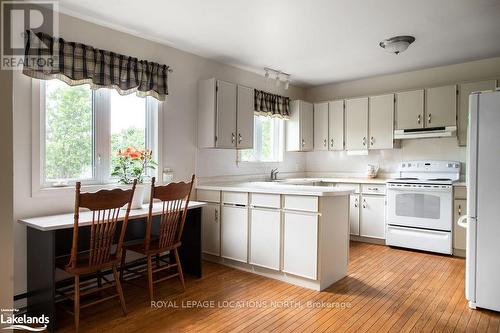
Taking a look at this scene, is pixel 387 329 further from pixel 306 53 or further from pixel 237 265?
pixel 306 53

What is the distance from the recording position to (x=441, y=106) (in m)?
4.33

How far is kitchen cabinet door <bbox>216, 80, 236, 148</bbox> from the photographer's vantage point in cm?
383

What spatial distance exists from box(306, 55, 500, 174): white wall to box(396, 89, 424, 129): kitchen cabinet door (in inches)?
11.6

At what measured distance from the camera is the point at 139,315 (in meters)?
2.51

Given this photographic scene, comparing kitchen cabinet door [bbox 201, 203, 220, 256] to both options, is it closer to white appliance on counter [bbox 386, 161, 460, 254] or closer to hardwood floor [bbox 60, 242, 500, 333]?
hardwood floor [bbox 60, 242, 500, 333]

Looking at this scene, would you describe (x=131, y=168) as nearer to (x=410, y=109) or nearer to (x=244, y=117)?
(x=244, y=117)

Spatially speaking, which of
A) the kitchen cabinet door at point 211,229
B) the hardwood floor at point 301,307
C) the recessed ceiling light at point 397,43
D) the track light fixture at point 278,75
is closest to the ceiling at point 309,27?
the recessed ceiling light at point 397,43

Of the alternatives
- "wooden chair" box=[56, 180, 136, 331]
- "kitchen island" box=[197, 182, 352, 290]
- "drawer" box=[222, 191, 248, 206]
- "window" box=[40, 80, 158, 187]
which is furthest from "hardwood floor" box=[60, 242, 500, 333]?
"window" box=[40, 80, 158, 187]

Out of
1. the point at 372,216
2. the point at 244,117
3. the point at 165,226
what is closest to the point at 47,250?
the point at 165,226

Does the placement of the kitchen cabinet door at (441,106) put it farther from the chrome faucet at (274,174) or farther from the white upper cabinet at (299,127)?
the chrome faucet at (274,174)

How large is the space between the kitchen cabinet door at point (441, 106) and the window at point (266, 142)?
212 centimetres

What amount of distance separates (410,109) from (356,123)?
788mm

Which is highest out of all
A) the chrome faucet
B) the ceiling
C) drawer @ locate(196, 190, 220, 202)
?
the ceiling

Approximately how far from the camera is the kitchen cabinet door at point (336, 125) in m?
5.23
